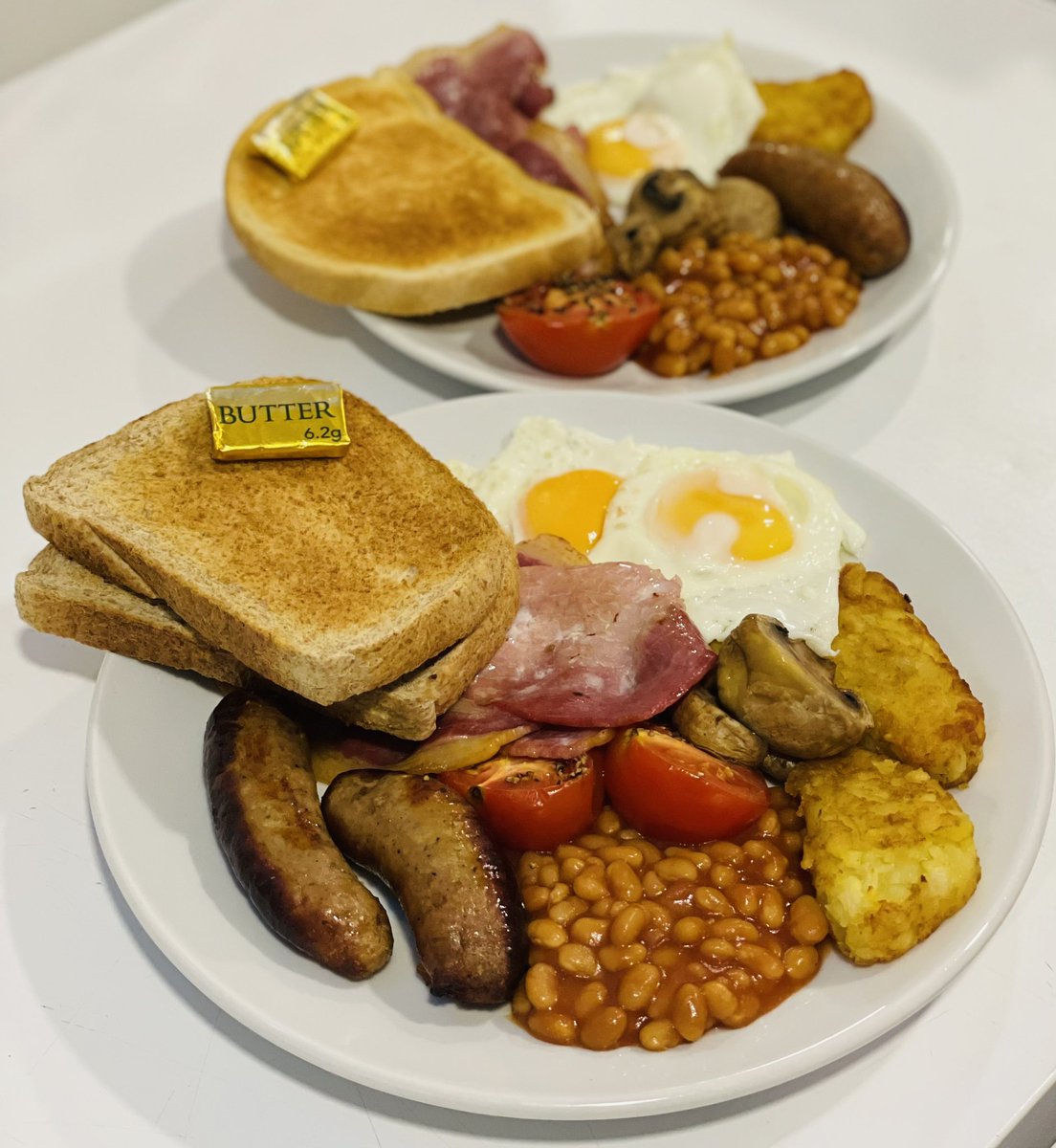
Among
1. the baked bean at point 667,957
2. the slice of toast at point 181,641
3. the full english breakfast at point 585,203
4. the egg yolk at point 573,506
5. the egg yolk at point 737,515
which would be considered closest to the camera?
the baked bean at point 667,957

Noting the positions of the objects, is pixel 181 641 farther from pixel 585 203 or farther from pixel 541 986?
pixel 585 203

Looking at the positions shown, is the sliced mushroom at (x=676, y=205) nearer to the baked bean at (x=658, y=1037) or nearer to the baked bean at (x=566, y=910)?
the baked bean at (x=566, y=910)

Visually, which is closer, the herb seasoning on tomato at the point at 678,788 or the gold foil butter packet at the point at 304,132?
the herb seasoning on tomato at the point at 678,788

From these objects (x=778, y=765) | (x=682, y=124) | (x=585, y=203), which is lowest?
(x=778, y=765)

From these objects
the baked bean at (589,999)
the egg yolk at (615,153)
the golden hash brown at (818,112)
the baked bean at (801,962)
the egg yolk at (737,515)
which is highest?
the golden hash brown at (818,112)

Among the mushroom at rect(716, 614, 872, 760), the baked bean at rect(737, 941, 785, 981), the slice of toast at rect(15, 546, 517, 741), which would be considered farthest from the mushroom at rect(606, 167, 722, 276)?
the baked bean at rect(737, 941, 785, 981)

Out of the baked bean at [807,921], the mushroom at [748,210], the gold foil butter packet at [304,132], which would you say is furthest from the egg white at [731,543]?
the gold foil butter packet at [304,132]

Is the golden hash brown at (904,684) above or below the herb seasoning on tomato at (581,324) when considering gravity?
below

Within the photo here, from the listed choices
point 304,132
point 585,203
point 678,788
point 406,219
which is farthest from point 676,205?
point 678,788
